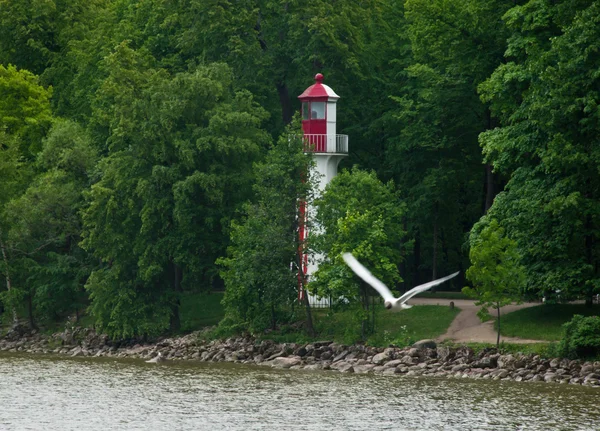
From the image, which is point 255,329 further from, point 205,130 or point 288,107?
point 288,107

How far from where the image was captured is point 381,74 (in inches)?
2496

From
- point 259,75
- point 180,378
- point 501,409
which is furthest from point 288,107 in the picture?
point 501,409

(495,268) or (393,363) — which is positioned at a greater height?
(495,268)

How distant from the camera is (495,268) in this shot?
4709cm

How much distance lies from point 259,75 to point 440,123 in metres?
9.47

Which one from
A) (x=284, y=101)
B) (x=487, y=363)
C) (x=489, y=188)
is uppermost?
(x=284, y=101)

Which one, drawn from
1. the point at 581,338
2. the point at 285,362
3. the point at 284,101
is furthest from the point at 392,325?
the point at 284,101

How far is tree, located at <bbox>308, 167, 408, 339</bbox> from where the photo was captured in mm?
50781

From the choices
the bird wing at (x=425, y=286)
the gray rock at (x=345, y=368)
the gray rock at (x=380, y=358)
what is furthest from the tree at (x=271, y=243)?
the bird wing at (x=425, y=286)

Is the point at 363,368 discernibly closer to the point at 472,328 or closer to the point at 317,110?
the point at 472,328

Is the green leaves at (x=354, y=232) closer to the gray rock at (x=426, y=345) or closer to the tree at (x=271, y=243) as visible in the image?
the tree at (x=271, y=243)

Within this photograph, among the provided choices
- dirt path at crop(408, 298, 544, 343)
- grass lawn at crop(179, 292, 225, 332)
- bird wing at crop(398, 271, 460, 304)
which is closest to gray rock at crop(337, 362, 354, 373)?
dirt path at crop(408, 298, 544, 343)

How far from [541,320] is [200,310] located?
19.0 m

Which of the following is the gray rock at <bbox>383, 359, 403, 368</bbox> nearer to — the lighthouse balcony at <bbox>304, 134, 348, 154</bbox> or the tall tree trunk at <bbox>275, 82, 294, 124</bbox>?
the lighthouse balcony at <bbox>304, 134, 348, 154</bbox>
